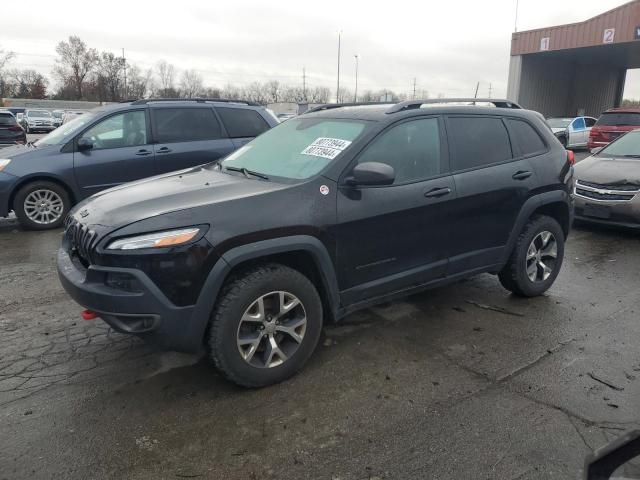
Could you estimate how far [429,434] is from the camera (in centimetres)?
273

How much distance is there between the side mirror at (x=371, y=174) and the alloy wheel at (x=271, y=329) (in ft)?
2.87

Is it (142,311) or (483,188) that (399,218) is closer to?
(483,188)

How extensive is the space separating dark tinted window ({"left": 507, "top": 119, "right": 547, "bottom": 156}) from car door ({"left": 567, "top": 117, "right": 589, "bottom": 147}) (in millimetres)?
18098

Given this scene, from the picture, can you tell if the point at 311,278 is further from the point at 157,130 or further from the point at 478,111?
the point at 157,130

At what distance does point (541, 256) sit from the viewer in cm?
473

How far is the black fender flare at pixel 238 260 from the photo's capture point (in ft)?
9.37

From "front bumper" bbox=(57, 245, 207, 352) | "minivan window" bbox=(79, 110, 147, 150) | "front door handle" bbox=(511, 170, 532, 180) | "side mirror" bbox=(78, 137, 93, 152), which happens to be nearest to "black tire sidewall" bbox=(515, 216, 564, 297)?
"front door handle" bbox=(511, 170, 532, 180)

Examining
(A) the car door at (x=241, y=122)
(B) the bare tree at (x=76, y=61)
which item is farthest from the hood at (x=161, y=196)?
(B) the bare tree at (x=76, y=61)

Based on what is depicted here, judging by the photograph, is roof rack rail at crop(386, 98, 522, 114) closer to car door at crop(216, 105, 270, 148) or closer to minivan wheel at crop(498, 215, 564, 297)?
minivan wheel at crop(498, 215, 564, 297)

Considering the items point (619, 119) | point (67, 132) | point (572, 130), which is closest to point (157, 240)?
point (67, 132)

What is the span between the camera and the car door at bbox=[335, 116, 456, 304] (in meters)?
3.41

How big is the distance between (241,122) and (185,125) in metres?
0.93

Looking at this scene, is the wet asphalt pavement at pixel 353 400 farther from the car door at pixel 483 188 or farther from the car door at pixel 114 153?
the car door at pixel 114 153

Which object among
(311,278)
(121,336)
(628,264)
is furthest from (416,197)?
(628,264)
